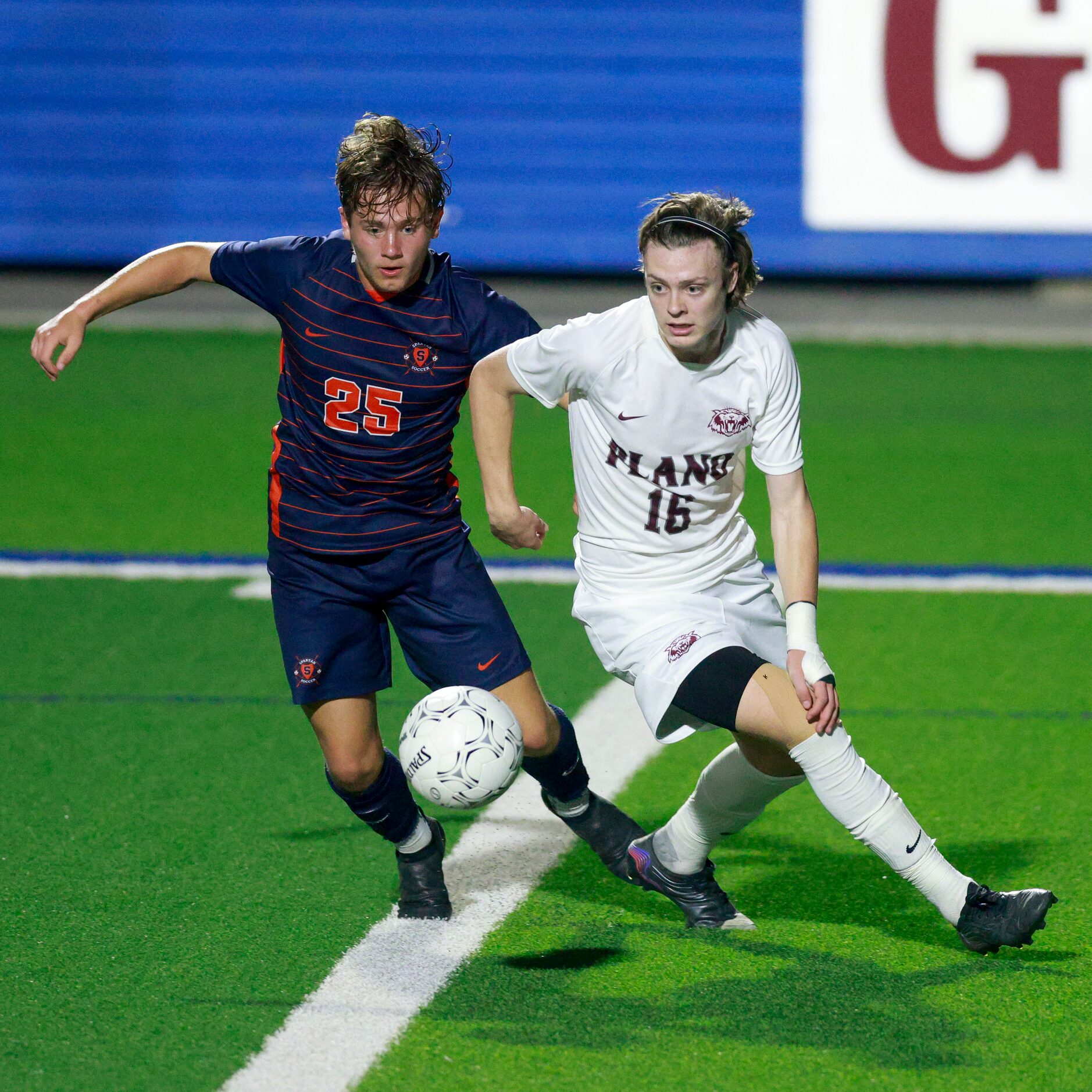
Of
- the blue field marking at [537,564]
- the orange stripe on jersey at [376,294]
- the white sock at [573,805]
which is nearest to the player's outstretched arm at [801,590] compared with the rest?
the white sock at [573,805]

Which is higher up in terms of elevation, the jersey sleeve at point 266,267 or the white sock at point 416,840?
the jersey sleeve at point 266,267

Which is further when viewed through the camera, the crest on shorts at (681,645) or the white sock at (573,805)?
the white sock at (573,805)

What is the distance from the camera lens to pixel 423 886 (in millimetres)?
4098

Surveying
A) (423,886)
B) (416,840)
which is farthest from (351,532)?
(423,886)

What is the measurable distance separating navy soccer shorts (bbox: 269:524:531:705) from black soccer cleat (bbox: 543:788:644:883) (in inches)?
18.0

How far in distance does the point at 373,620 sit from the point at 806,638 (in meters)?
1.14

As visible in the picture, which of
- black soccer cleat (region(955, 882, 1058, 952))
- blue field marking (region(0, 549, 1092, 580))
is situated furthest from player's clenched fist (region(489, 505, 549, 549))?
blue field marking (region(0, 549, 1092, 580))

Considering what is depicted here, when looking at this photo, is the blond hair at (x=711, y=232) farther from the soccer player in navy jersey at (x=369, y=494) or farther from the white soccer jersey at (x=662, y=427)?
the soccer player in navy jersey at (x=369, y=494)

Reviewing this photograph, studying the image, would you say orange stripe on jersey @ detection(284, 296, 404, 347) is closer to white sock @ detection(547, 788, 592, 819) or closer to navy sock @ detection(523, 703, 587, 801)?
navy sock @ detection(523, 703, 587, 801)

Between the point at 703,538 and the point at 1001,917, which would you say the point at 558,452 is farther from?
the point at 1001,917

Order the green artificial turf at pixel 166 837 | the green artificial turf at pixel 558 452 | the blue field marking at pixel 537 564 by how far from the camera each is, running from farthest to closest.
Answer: the green artificial turf at pixel 558 452, the blue field marking at pixel 537 564, the green artificial turf at pixel 166 837

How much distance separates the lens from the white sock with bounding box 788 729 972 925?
11.8ft

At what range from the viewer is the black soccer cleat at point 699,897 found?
4016 mm

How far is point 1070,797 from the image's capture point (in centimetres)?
487
